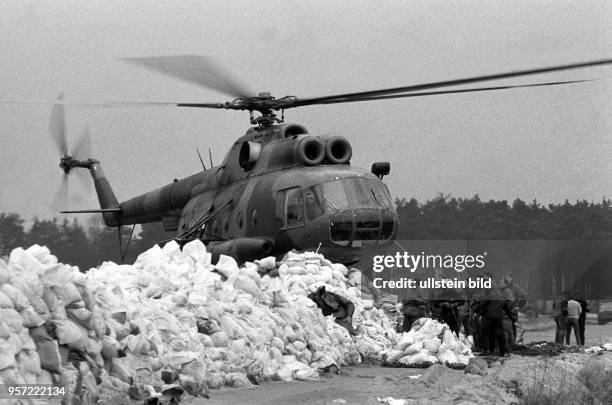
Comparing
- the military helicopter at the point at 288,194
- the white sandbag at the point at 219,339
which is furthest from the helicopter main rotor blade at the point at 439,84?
the white sandbag at the point at 219,339

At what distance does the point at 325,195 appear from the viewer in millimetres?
16562

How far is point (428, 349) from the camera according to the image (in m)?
13.5

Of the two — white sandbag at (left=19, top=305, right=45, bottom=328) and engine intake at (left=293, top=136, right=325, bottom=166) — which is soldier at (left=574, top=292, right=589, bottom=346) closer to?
engine intake at (left=293, top=136, right=325, bottom=166)

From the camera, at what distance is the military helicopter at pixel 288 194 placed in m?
16.5

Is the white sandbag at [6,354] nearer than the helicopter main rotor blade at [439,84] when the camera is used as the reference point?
Yes

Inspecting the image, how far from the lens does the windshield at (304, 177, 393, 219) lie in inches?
650

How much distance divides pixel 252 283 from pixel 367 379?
187cm

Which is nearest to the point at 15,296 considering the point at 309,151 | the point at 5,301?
the point at 5,301

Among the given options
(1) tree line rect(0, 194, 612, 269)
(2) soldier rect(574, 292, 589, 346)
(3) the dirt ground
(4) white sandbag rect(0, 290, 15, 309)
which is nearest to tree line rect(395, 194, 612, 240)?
(1) tree line rect(0, 194, 612, 269)

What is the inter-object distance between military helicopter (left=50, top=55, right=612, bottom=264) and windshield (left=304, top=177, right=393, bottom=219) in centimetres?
2

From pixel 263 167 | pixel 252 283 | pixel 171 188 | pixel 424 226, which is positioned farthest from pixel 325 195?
pixel 424 226

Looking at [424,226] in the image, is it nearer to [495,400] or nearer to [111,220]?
[111,220]

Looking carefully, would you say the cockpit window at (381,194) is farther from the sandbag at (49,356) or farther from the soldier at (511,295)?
the sandbag at (49,356)

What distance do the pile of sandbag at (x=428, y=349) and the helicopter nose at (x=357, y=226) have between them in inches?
105
